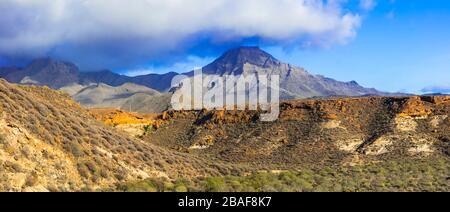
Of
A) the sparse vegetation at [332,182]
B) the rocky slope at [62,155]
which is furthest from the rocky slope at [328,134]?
the rocky slope at [62,155]

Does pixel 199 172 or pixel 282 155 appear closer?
pixel 199 172

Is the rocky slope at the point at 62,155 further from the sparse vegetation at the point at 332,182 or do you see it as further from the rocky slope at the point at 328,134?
the rocky slope at the point at 328,134

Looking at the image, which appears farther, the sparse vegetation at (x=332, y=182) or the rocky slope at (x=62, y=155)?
the sparse vegetation at (x=332, y=182)

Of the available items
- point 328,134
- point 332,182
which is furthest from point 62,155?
point 328,134

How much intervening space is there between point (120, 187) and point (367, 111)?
158ft

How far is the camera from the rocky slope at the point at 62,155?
19.5m

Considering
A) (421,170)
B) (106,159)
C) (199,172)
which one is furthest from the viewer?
(421,170)

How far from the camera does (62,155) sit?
22.4m

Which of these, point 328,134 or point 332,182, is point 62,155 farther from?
point 328,134

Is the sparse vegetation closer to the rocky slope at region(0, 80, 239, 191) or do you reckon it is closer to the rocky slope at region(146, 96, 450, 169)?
the rocky slope at region(0, 80, 239, 191)

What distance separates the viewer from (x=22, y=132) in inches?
870

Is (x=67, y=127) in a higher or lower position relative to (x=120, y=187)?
higher
